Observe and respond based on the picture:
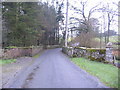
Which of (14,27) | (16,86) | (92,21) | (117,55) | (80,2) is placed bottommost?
(16,86)

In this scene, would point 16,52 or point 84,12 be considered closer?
point 16,52

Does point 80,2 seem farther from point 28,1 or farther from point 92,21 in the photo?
point 28,1

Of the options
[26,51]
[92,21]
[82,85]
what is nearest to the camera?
[82,85]

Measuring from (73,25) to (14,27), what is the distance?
14.6 meters

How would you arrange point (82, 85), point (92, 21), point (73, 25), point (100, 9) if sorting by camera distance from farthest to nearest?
1. point (73, 25)
2. point (92, 21)
3. point (100, 9)
4. point (82, 85)

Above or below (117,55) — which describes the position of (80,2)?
above

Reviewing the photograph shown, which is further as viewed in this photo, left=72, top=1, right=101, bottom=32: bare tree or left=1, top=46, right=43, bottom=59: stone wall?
left=72, top=1, right=101, bottom=32: bare tree

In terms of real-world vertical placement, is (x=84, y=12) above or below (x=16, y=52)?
above

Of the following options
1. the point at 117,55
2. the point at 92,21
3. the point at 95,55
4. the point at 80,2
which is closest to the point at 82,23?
the point at 92,21

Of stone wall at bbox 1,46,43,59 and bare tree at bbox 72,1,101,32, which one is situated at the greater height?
bare tree at bbox 72,1,101,32

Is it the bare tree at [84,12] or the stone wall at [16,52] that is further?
the bare tree at [84,12]

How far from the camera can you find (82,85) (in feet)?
17.7

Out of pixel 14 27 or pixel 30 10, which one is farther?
pixel 30 10

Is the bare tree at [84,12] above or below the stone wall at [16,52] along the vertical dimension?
above
